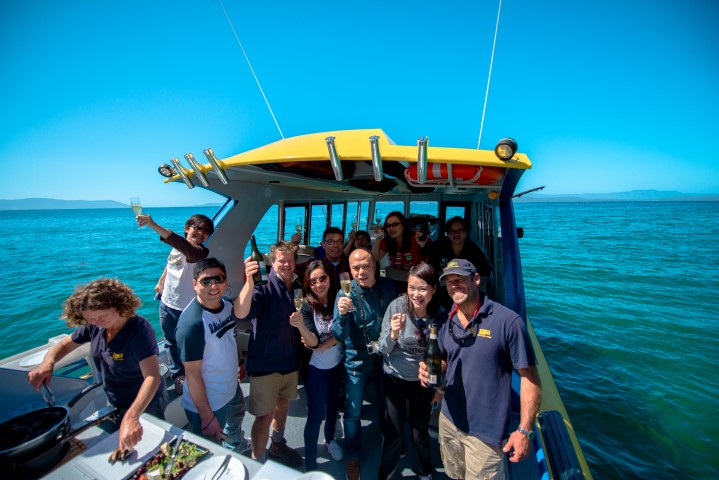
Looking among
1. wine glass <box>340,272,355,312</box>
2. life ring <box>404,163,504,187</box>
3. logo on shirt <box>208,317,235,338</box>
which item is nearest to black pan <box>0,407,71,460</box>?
logo on shirt <box>208,317,235,338</box>

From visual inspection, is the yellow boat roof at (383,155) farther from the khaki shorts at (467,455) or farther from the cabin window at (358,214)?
the cabin window at (358,214)

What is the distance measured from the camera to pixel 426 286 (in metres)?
2.34

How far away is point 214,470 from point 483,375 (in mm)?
1765

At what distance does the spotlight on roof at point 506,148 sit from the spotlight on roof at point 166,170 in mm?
3150

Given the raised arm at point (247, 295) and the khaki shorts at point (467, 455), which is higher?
the raised arm at point (247, 295)

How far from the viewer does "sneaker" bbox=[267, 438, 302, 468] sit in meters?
3.05

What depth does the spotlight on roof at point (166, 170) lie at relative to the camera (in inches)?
122

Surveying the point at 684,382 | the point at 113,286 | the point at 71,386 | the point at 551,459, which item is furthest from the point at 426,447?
the point at 684,382

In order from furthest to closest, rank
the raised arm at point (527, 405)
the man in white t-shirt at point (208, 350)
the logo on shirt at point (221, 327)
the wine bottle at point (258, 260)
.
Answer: the wine bottle at point (258, 260) → the logo on shirt at point (221, 327) → the man in white t-shirt at point (208, 350) → the raised arm at point (527, 405)

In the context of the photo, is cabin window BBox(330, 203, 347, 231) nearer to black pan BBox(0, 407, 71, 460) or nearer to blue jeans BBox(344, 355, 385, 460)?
blue jeans BBox(344, 355, 385, 460)

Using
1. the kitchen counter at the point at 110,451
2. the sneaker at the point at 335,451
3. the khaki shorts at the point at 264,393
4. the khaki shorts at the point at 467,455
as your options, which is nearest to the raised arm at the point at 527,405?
the khaki shorts at the point at 467,455

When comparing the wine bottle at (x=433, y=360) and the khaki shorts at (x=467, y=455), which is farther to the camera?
the wine bottle at (x=433, y=360)

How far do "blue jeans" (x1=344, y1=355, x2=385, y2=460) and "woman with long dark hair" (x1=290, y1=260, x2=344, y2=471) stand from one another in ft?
0.63

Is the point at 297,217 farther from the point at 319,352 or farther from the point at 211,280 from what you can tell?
the point at 211,280
